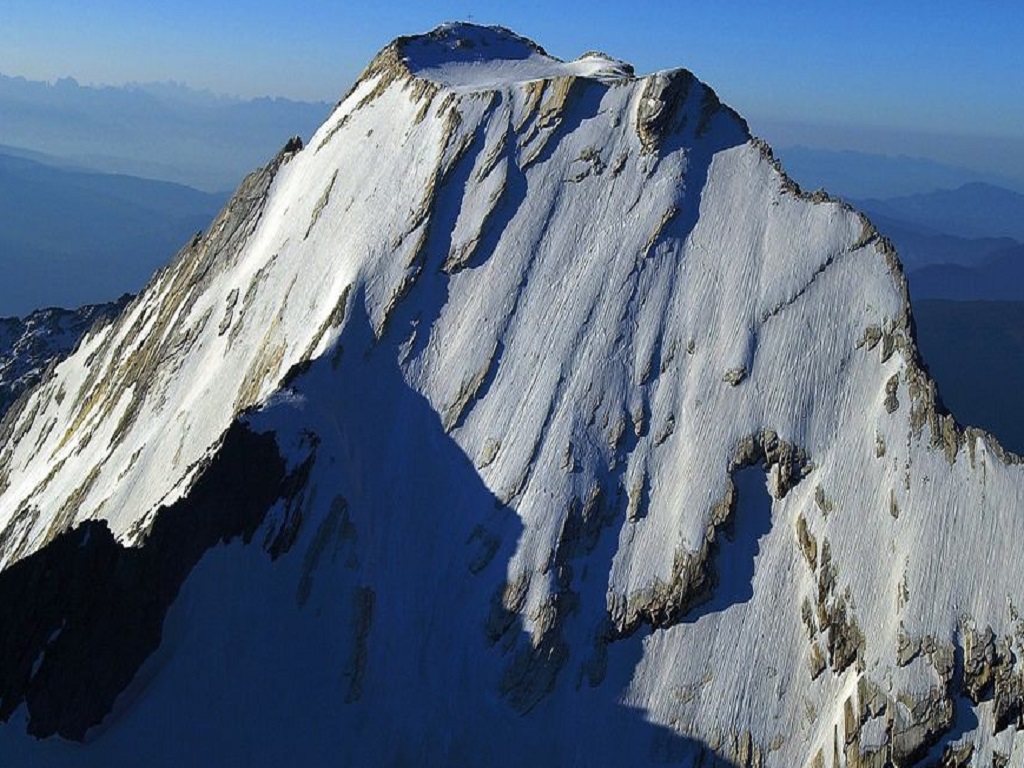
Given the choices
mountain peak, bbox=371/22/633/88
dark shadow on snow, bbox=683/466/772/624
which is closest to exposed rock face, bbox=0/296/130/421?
mountain peak, bbox=371/22/633/88

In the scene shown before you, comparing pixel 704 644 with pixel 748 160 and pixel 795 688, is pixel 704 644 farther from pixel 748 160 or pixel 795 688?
pixel 748 160

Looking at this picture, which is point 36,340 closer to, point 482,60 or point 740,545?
point 482,60

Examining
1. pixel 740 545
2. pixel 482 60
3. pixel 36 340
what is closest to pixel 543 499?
pixel 740 545

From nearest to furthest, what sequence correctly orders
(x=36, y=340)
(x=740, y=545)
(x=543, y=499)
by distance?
(x=740, y=545)
(x=543, y=499)
(x=36, y=340)

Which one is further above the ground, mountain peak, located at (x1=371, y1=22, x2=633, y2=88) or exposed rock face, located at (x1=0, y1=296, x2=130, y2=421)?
mountain peak, located at (x1=371, y1=22, x2=633, y2=88)

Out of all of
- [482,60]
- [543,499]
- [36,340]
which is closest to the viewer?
[543,499]

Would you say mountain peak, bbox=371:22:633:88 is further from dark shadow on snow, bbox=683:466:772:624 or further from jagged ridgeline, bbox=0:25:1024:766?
dark shadow on snow, bbox=683:466:772:624

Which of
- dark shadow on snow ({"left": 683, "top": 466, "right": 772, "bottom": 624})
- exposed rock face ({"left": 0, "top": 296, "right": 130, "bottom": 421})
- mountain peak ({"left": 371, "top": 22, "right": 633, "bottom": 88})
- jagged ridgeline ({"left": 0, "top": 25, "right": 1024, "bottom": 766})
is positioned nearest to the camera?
jagged ridgeline ({"left": 0, "top": 25, "right": 1024, "bottom": 766})

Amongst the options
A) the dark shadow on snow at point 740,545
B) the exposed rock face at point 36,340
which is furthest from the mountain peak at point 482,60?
the exposed rock face at point 36,340

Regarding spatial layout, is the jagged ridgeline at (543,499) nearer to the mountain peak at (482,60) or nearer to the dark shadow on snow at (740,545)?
the dark shadow on snow at (740,545)
